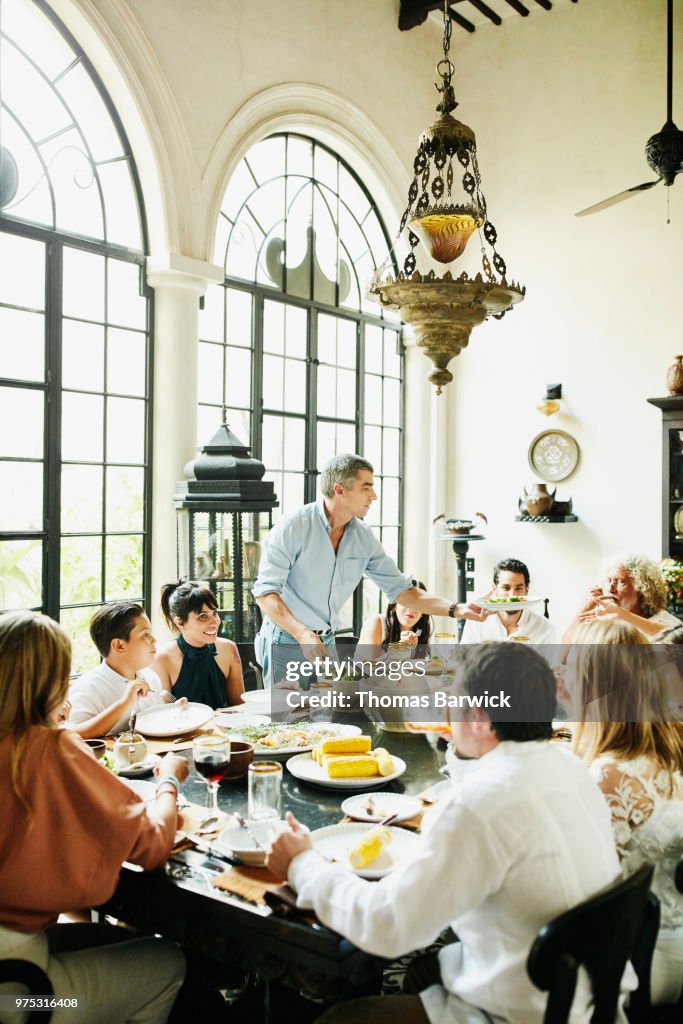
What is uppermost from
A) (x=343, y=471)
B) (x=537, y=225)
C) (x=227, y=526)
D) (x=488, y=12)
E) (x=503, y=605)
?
(x=488, y=12)

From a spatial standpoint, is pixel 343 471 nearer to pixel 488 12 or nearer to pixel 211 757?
pixel 211 757

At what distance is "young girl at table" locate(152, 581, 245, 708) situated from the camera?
10.6 ft

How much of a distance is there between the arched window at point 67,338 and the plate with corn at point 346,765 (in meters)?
2.36

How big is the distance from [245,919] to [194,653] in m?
1.73

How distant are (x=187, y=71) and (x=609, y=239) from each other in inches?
125

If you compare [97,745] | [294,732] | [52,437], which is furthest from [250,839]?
[52,437]

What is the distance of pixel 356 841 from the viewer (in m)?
1.83

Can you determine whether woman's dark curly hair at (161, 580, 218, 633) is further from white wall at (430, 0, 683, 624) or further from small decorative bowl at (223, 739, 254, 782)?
white wall at (430, 0, 683, 624)

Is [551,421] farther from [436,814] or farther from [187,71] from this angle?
[436,814]

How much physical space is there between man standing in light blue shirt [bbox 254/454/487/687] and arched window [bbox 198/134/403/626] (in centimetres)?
163

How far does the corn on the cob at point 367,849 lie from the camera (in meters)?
1.70

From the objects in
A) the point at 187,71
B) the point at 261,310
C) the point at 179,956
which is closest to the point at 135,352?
the point at 261,310

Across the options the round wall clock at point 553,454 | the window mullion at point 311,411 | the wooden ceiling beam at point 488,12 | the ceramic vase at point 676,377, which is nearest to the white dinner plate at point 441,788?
the window mullion at point 311,411

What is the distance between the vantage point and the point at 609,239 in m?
6.24
